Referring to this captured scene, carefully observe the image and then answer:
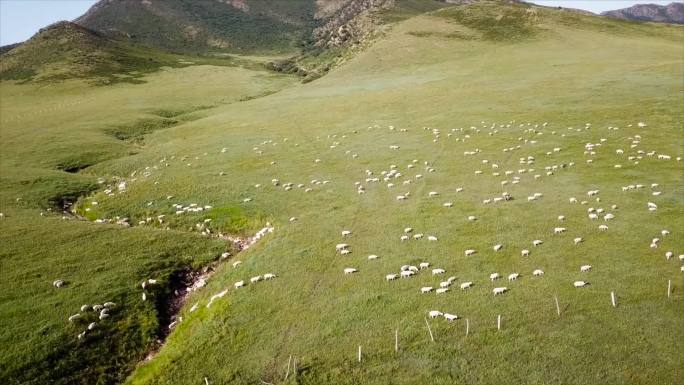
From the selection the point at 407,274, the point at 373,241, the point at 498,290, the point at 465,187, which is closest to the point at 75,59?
the point at 465,187

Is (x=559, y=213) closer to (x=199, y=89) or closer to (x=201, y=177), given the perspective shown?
(x=201, y=177)

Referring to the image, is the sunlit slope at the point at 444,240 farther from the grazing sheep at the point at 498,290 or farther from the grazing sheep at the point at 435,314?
the grazing sheep at the point at 435,314

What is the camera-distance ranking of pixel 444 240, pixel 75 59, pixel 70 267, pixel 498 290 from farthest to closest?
pixel 75 59 → pixel 70 267 → pixel 444 240 → pixel 498 290

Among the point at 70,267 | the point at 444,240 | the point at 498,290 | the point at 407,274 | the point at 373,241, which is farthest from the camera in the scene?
the point at 373,241

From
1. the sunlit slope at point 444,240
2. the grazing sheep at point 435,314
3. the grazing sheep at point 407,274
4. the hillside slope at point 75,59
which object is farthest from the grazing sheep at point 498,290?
the hillside slope at point 75,59

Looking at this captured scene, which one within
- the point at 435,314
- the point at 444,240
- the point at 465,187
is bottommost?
the point at 435,314

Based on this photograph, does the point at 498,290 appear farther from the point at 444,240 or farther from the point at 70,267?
the point at 70,267

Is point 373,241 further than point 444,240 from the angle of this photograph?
Yes
